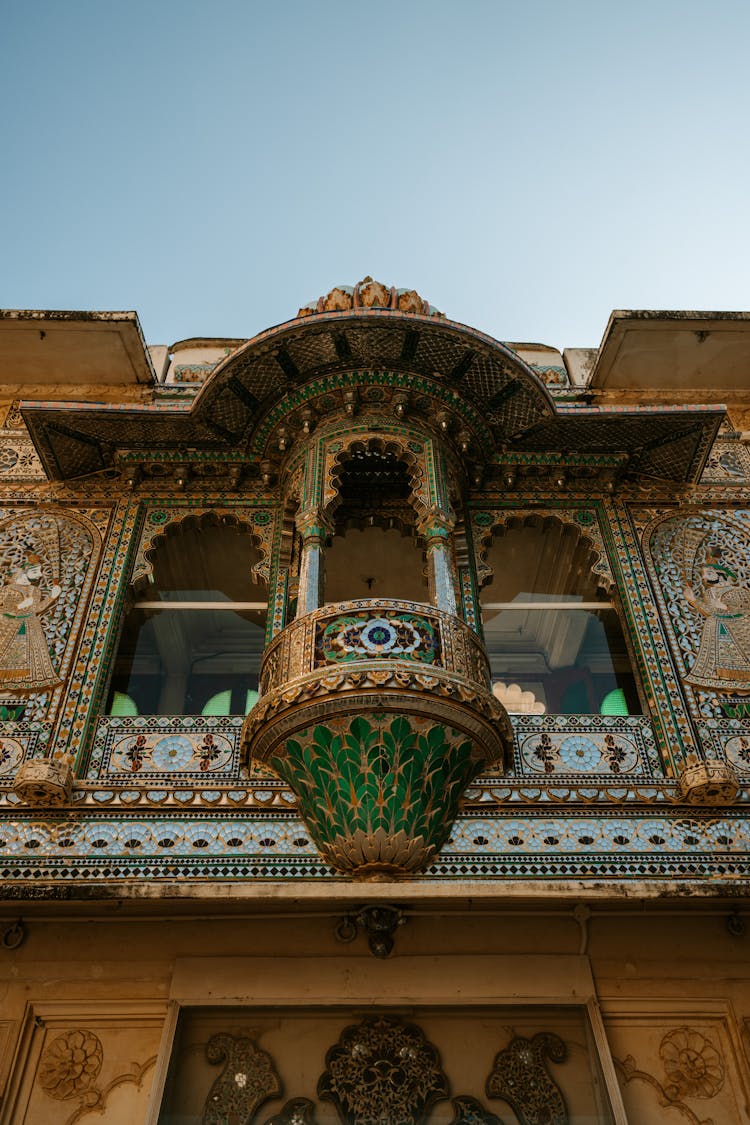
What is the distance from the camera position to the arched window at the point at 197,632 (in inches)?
333

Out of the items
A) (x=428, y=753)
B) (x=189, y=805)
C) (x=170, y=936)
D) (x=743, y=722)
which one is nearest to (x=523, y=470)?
(x=743, y=722)

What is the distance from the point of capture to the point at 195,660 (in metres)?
9.84

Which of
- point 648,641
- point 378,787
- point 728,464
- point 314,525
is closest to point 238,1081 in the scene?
point 378,787

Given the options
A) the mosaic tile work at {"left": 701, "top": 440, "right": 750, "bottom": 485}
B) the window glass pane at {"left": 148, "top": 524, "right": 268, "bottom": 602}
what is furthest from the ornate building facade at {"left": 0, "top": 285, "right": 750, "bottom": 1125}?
the window glass pane at {"left": 148, "top": 524, "right": 268, "bottom": 602}

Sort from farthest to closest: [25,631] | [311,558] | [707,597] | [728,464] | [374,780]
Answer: [728,464] → [707,597] → [25,631] → [311,558] → [374,780]

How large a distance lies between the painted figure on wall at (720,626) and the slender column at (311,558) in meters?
2.66

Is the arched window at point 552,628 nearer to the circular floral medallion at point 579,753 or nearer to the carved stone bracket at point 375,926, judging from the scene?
the circular floral medallion at point 579,753

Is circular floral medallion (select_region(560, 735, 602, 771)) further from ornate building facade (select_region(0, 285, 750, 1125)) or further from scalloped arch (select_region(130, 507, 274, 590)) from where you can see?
scalloped arch (select_region(130, 507, 274, 590))

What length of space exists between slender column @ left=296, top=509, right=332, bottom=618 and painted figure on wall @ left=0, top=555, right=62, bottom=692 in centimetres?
182

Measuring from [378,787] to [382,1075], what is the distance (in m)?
1.67

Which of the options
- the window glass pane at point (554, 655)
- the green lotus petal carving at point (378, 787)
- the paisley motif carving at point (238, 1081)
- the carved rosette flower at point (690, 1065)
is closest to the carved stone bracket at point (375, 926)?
the green lotus petal carving at point (378, 787)

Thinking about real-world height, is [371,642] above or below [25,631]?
below

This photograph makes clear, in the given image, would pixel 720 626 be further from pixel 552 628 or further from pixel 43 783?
pixel 43 783

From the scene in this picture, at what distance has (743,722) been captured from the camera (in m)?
6.71
